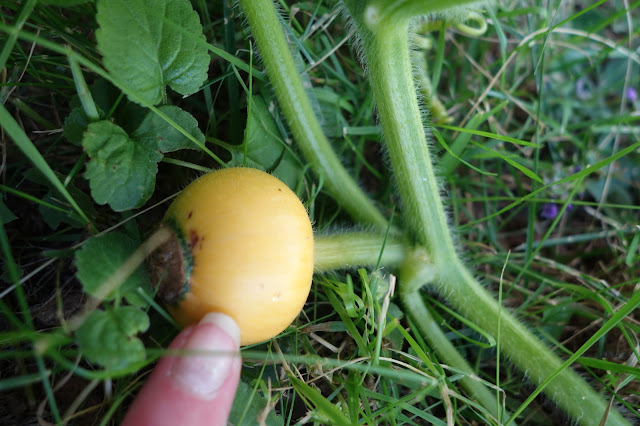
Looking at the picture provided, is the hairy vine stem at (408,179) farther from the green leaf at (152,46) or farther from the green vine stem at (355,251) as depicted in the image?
the green leaf at (152,46)

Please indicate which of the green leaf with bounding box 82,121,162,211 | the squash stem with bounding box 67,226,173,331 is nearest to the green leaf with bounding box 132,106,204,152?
the green leaf with bounding box 82,121,162,211

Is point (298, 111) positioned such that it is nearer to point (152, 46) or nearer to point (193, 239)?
point (152, 46)

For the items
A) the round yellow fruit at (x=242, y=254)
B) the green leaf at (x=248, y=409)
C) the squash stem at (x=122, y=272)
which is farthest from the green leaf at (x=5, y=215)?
the green leaf at (x=248, y=409)

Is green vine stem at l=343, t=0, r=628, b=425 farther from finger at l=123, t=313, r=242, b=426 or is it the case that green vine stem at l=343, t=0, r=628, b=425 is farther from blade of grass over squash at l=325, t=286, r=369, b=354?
finger at l=123, t=313, r=242, b=426

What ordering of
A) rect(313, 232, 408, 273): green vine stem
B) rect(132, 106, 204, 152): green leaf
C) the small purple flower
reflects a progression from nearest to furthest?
rect(132, 106, 204, 152): green leaf
rect(313, 232, 408, 273): green vine stem
the small purple flower

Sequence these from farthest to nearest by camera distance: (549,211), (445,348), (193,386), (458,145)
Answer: (549,211) → (458,145) → (445,348) → (193,386)

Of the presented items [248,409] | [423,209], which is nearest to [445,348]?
[423,209]
